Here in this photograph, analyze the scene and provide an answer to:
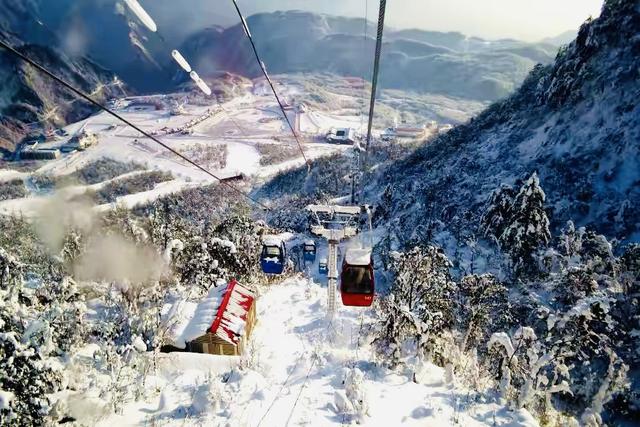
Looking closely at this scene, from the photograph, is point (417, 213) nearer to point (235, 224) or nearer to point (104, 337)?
point (235, 224)

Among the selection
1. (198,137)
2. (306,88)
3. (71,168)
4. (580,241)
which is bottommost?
(580,241)

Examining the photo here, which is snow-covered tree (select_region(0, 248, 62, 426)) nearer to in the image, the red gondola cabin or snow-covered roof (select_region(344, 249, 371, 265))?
the red gondola cabin

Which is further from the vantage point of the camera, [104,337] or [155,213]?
[155,213]

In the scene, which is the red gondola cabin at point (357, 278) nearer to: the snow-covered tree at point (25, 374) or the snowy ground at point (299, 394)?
the snowy ground at point (299, 394)

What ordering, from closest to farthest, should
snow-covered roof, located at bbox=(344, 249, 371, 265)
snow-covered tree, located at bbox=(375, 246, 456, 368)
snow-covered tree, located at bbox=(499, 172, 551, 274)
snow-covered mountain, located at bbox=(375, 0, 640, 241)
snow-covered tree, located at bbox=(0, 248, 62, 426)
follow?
snow-covered tree, located at bbox=(0, 248, 62, 426), snow-covered tree, located at bbox=(375, 246, 456, 368), snow-covered roof, located at bbox=(344, 249, 371, 265), snow-covered tree, located at bbox=(499, 172, 551, 274), snow-covered mountain, located at bbox=(375, 0, 640, 241)

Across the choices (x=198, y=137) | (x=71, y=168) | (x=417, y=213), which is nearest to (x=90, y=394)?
(x=417, y=213)

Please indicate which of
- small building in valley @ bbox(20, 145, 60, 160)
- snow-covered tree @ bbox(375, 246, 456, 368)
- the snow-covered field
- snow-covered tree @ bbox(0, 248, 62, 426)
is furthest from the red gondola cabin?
small building in valley @ bbox(20, 145, 60, 160)

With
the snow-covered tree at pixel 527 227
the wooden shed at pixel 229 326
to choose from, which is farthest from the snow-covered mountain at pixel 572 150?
the wooden shed at pixel 229 326
